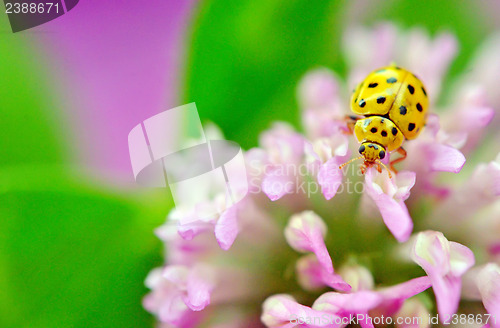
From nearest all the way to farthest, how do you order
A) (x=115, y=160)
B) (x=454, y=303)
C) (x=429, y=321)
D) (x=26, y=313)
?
(x=454, y=303)
(x=429, y=321)
(x=26, y=313)
(x=115, y=160)

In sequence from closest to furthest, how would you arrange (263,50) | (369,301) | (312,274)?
(369,301) < (312,274) < (263,50)

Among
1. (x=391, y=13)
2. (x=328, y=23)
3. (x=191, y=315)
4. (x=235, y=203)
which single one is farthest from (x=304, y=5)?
(x=191, y=315)

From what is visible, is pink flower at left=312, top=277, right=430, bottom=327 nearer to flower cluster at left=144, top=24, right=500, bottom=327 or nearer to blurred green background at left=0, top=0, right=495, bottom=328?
flower cluster at left=144, top=24, right=500, bottom=327

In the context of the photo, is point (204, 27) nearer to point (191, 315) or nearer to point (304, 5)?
point (304, 5)

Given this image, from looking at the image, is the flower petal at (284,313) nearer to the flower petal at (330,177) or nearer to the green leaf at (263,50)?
the flower petal at (330,177)

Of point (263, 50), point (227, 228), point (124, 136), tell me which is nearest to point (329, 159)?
point (227, 228)

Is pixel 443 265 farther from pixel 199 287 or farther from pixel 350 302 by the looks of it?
pixel 199 287
